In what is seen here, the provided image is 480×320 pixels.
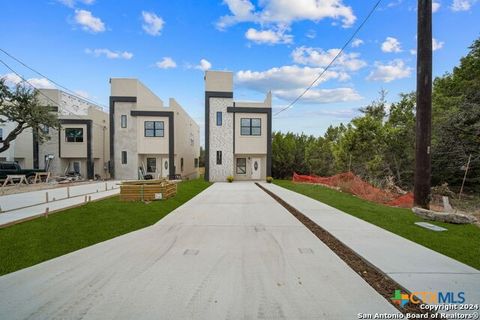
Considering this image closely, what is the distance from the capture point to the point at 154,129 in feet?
79.0

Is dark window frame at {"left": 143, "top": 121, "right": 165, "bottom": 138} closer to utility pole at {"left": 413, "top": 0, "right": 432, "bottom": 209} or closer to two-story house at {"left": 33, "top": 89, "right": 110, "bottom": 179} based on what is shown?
two-story house at {"left": 33, "top": 89, "right": 110, "bottom": 179}

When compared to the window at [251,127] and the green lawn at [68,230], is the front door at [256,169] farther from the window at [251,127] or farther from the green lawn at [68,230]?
the green lawn at [68,230]

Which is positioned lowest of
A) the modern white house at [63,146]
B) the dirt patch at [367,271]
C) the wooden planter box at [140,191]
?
the dirt patch at [367,271]

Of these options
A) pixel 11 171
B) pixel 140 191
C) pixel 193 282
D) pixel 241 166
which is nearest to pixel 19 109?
pixel 11 171

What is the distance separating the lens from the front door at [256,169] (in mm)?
24531

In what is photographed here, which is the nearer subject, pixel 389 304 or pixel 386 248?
pixel 389 304

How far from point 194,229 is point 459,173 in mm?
19039

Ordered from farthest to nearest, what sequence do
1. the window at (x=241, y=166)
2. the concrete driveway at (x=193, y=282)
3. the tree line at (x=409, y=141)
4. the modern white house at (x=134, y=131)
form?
the window at (x=241, y=166)
the modern white house at (x=134, y=131)
the tree line at (x=409, y=141)
the concrete driveway at (x=193, y=282)

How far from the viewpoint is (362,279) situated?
3688 millimetres

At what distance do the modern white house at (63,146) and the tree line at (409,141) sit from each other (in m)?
17.7

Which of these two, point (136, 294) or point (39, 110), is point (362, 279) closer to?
point (136, 294)

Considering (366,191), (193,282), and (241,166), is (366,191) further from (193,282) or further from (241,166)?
(241,166)

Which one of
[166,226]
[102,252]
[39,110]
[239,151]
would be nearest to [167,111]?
[239,151]

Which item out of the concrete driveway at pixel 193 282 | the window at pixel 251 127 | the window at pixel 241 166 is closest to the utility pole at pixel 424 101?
the concrete driveway at pixel 193 282
